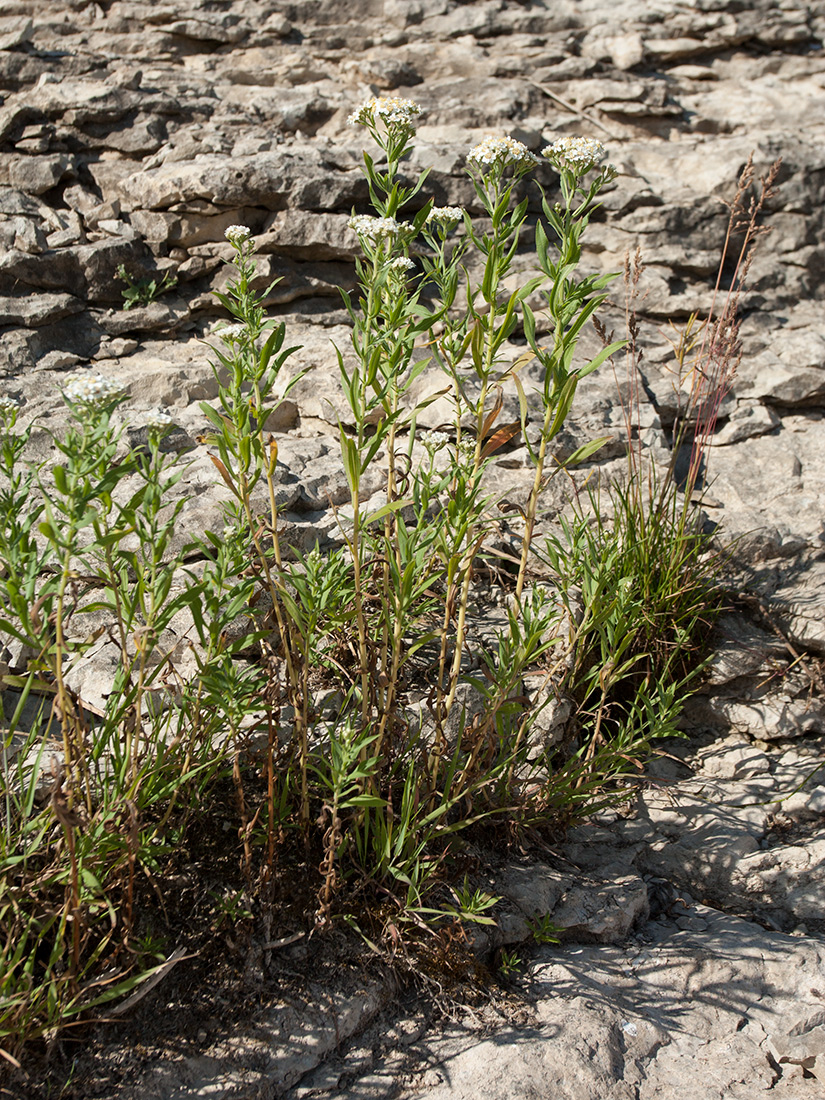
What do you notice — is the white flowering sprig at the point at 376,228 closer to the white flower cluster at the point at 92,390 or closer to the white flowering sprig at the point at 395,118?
the white flowering sprig at the point at 395,118

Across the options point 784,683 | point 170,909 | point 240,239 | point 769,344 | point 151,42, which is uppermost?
point 151,42

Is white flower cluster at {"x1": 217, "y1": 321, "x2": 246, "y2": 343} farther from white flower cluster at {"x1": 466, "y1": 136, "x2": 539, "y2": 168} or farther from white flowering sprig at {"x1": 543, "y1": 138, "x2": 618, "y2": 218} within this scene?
white flowering sprig at {"x1": 543, "y1": 138, "x2": 618, "y2": 218}

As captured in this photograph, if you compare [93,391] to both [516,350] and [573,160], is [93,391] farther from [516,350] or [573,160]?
[516,350]

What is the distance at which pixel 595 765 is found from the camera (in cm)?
290

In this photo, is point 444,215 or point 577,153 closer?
point 577,153

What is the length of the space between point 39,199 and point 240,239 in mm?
3092

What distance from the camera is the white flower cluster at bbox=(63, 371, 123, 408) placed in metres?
1.79

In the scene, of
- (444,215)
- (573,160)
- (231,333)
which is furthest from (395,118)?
(231,333)

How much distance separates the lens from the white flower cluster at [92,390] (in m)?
1.79

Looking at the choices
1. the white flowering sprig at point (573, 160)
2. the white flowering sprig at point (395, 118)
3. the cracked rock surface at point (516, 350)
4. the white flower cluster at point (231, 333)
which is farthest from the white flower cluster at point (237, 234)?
the white flowering sprig at point (573, 160)

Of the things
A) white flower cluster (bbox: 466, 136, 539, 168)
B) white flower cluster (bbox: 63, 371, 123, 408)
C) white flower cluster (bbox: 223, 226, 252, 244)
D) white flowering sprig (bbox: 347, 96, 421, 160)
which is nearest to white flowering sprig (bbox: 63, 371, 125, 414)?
white flower cluster (bbox: 63, 371, 123, 408)

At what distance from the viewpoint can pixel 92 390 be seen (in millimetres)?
1807

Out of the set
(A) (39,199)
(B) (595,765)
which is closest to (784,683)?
(B) (595,765)

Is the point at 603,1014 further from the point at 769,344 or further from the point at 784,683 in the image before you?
the point at 769,344
